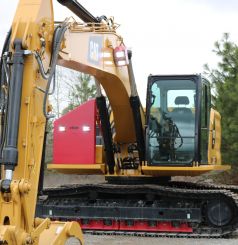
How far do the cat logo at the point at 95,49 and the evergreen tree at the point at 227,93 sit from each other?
27.3 ft

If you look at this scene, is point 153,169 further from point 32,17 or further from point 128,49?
point 32,17

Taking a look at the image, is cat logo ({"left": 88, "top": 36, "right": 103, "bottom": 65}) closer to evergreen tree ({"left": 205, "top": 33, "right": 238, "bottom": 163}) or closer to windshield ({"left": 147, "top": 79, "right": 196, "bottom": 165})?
windshield ({"left": 147, "top": 79, "right": 196, "bottom": 165})

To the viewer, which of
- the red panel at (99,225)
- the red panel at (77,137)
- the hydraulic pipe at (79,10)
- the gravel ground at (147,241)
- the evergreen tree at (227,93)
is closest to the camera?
the hydraulic pipe at (79,10)

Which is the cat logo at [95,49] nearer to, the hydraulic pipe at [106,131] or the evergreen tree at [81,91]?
the hydraulic pipe at [106,131]

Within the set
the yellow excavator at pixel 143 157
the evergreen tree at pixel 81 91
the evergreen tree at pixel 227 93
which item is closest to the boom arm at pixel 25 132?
the yellow excavator at pixel 143 157

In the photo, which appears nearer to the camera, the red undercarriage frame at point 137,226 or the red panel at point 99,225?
the red undercarriage frame at point 137,226

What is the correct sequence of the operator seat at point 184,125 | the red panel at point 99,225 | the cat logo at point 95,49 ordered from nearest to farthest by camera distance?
the cat logo at point 95,49
the operator seat at point 184,125
the red panel at point 99,225

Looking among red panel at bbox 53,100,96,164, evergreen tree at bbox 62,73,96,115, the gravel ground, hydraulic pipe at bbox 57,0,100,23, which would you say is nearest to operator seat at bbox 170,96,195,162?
the gravel ground

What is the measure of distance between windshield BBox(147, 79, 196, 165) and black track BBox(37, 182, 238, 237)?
1.98 feet

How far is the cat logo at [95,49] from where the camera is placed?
790 cm

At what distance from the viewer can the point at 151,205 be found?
1080 cm

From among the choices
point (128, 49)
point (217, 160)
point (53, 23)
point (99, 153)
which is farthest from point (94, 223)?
point (53, 23)

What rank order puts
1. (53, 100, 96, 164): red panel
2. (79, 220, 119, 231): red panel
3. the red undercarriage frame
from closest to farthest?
the red undercarriage frame
(79, 220, 119, 231): red panel
(53, 100, 96, 164): red panel

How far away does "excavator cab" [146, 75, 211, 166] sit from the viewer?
34.2 ft
